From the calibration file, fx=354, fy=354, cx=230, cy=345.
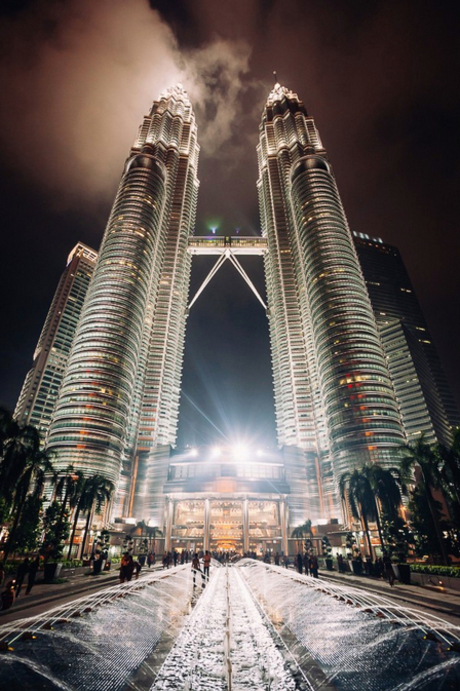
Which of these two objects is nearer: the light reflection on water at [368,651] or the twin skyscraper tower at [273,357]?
the light reflection on water at [368,651]

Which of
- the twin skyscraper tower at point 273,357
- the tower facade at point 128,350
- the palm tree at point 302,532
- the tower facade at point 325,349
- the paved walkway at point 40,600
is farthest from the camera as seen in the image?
the tower facade at point 128,350

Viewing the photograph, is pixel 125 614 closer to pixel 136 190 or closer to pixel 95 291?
pixel 95 291

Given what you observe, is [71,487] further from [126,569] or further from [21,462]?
[126,569]

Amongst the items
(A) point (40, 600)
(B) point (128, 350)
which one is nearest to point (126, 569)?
(A) point (40, 600)

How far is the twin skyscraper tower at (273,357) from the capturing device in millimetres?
119562

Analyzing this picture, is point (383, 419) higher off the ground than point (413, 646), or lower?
higher

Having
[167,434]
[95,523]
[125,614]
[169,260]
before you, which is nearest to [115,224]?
[169,260]

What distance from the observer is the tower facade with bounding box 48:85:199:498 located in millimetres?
120375

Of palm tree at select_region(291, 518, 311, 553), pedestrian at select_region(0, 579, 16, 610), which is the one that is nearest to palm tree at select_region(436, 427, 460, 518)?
pedestrian at select_region(0, 579, 16, 610)

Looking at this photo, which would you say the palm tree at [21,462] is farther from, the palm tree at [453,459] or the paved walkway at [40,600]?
the palm tree at [453,459]

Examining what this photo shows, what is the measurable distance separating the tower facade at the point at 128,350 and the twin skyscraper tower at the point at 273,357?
50cm

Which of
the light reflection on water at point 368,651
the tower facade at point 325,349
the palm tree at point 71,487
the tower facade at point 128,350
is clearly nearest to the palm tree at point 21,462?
the palm tree at point 71,487

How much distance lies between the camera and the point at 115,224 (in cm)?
16712

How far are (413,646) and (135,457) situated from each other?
A: 147943mm
